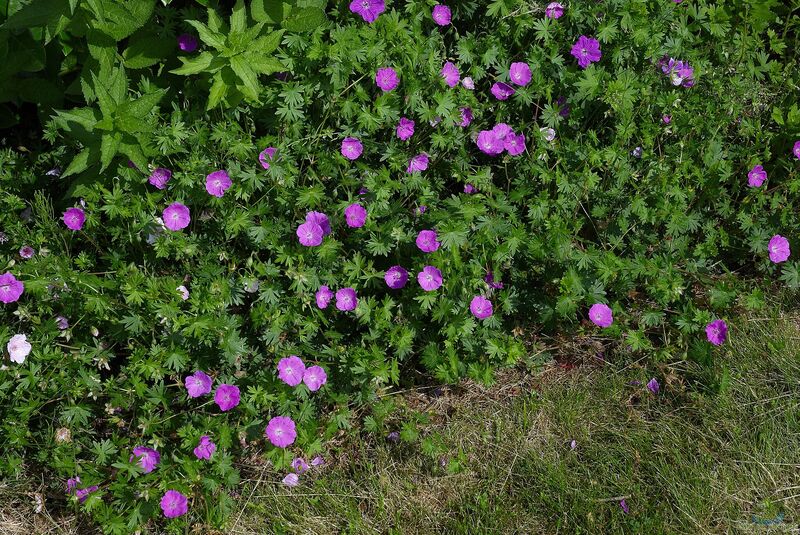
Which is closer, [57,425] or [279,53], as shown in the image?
[57,425]

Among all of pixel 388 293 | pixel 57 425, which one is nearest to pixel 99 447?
pixel 57 425

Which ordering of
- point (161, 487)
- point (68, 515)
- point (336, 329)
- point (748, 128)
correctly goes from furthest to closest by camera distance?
point (748, 128) → point (336, 329) → point (68, 515) → point (161, 487)

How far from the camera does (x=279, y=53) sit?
3.03 meters

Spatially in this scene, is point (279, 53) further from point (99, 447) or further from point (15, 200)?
point (99, 447)

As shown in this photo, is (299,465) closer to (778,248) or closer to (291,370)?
(291,370)

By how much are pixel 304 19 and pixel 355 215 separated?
734 mm

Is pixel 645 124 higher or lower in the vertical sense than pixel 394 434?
higher

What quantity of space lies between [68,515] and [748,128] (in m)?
2.95

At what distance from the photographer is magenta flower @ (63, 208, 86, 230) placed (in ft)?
9.56

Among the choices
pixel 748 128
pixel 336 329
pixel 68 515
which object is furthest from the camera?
pixel 748 128

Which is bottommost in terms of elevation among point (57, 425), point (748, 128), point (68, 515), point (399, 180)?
point (68, 515)

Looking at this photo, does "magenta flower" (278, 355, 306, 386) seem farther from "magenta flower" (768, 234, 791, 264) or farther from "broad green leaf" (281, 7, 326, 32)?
"magenta flower" (768, 234, 791, 264)

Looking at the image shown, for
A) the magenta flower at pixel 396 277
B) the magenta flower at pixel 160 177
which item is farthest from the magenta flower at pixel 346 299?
the magenta flower at pixel 160 177

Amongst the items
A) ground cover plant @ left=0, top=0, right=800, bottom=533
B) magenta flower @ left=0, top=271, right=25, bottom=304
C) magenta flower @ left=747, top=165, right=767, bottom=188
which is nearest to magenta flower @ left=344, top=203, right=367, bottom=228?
ground cover plant @ left=0, top=0, right=800, bottom=533
